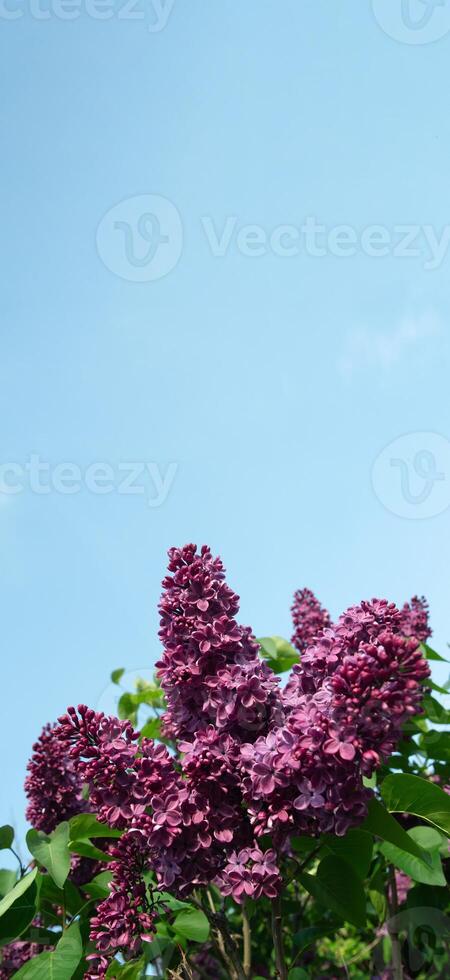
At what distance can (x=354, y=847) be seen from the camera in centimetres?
224

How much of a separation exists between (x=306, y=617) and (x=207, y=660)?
1.65 metres

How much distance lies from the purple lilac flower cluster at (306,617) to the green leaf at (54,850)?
141 cm

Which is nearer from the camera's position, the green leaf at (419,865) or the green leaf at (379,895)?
the green leaf at (419,865)

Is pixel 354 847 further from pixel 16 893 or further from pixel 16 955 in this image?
pixel 16 955

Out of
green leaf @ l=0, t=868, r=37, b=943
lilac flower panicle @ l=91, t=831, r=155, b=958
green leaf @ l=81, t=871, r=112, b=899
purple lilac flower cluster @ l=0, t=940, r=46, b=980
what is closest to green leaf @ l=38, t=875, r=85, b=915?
green leaf @ l=81, t=871, r=112, b=899

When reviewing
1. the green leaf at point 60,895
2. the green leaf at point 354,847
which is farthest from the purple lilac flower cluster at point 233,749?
the green leaf at point 60,895

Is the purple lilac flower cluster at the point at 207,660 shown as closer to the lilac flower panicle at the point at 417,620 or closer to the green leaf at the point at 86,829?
the green leaf at the point at 86,829

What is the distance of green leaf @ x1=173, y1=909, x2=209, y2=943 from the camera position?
7.87ft

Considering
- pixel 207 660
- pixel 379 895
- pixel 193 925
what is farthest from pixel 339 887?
pixel 379 895

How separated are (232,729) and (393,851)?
2.10 ft

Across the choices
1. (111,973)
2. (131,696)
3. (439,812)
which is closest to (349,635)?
(439,812)

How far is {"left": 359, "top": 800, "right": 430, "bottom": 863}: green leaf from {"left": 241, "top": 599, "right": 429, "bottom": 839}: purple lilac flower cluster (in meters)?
0.15

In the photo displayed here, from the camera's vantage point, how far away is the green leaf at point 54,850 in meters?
2.48

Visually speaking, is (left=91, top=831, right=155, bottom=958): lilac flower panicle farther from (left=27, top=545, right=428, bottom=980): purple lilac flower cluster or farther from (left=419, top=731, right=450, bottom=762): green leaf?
(left=419, top=731, right=450, bottom=762): green leaf
